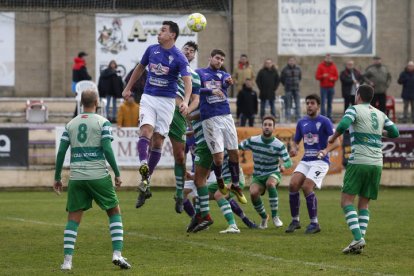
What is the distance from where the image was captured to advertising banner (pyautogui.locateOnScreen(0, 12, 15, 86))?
38.8 m

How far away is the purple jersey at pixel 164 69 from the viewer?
15750 millimetres

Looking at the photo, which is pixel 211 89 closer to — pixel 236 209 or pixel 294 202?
pixel 294 202

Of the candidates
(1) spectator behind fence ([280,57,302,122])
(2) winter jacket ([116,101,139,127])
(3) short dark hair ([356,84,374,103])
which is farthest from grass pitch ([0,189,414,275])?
(1) spectator behind fence ([280,57,302,122])

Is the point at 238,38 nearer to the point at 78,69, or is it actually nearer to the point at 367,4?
the point at 367,4

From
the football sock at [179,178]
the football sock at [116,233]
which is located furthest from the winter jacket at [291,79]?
the football sock at [116,233]

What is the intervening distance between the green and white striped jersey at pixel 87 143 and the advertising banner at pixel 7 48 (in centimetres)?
2703

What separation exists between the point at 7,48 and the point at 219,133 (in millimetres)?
23410

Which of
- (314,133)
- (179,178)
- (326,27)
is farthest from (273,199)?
(326,27)

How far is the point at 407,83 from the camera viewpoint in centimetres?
3475

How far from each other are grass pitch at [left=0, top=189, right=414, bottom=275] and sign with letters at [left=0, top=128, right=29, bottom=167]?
5725 millimetres

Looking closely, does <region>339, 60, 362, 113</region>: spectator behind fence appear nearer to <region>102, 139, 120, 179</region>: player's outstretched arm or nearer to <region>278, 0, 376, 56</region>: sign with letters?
<region>278, 0, 376, 56</region>: sign with letters

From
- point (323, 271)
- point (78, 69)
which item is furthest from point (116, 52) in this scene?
point (323, 271)

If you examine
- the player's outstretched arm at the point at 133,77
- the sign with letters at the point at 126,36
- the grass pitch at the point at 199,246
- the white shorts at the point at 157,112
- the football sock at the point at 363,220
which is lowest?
the grass pitch at the point at 199,246

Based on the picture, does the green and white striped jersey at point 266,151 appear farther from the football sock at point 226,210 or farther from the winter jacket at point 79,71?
the winter jacket at point 79,71
